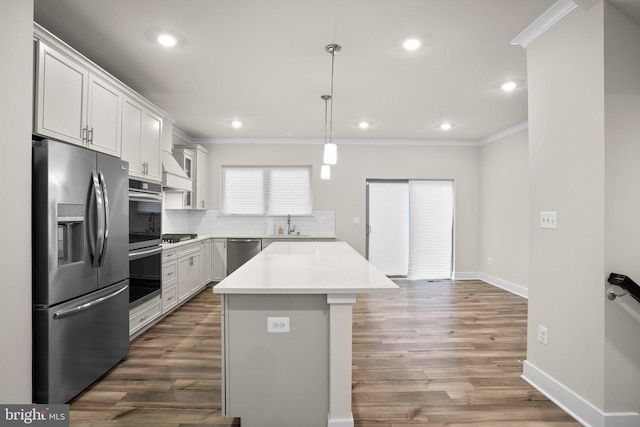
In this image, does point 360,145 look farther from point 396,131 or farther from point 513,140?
point 513,140

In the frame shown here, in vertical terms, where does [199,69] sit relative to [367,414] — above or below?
above

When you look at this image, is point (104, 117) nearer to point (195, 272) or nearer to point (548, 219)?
point (195, 272)

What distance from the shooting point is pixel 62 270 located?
6.88 feet

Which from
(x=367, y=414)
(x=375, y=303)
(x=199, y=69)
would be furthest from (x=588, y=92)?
(x=375, y=303)

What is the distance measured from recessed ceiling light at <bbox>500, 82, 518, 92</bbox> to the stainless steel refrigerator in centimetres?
397

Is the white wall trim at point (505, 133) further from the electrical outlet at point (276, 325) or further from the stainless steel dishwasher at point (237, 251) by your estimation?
the electrical outlet at point (276, 325)

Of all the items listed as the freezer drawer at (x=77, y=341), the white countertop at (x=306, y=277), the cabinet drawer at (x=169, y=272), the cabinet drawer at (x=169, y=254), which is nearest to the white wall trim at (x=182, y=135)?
the cabinet drawer at (x=169, y=254)

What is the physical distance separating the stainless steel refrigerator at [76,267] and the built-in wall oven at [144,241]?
0.26 meters

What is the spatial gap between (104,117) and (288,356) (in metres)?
2.48

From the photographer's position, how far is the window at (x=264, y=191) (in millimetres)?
6289

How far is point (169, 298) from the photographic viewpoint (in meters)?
4.02

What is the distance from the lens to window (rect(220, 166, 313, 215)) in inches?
248

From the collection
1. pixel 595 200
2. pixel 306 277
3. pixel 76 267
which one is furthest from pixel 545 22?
pixel 76 267

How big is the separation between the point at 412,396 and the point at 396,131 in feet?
14.4
